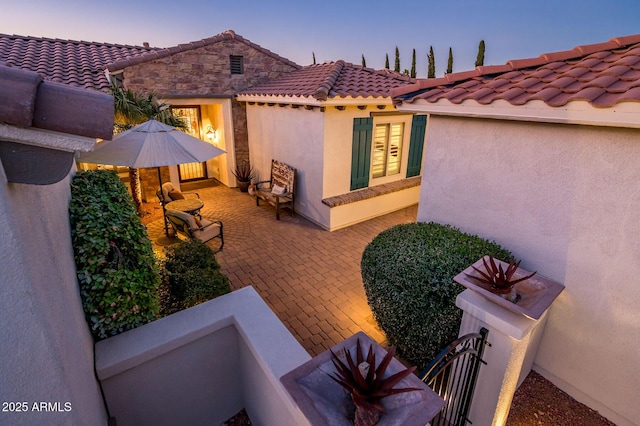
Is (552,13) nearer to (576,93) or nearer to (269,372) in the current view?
(576,93)

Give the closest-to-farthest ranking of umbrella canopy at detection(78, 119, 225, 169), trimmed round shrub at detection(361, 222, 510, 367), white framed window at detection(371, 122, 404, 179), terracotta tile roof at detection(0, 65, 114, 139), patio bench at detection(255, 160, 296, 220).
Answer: terracotta tile roof at detection(0, 65, 114, 139), trimmed round shrub at detection(361, 222, 510, 367), umbrella canopy at detection(78, 119, 225, 169), patio bench at detection(255, 160, 296, 220), white framed window at detection(371, 122, 404, 179)

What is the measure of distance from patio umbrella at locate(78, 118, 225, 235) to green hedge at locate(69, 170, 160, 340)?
1588mm

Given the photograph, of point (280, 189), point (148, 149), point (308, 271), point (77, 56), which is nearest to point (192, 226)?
point (148, 149)

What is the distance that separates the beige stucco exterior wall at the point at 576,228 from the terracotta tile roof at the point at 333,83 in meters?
3.76

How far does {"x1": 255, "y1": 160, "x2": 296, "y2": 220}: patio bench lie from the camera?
9273 mm

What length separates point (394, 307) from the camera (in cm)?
411

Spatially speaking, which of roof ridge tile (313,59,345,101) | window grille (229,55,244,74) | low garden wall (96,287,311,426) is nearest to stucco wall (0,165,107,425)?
low garden wall (96,287,311,426)

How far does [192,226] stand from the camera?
6750mm

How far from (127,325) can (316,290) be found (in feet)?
11.5

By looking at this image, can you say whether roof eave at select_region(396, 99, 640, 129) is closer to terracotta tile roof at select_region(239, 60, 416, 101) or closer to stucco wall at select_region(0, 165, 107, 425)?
terracotta tile roof at select_region(239, 60, 416, 101)

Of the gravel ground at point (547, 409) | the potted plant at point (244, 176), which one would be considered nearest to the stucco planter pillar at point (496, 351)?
the gravel ground at point (547, 409)

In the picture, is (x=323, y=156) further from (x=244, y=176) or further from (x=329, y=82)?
(x=244, y=176)

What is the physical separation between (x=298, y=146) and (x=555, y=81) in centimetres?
653

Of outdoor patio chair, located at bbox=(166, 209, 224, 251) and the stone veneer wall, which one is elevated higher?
the stone veneer wall
